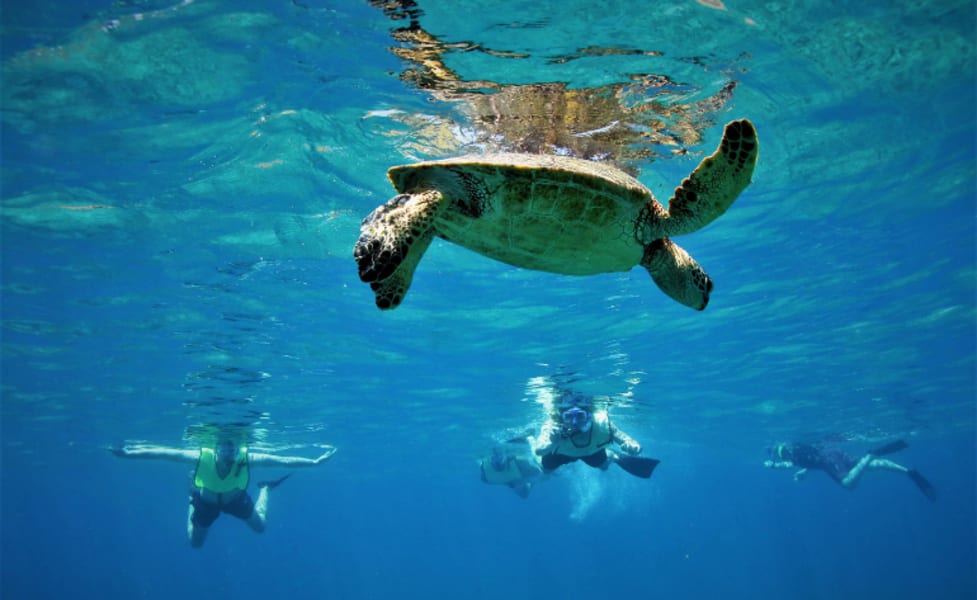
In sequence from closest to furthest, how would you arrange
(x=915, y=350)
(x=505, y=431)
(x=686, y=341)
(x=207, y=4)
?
(x=207, y=4)
(x=686, y=341)
(x=915, y=350)
(x=505, y=431)

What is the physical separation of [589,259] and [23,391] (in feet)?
85.5

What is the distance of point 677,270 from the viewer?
5.05 m

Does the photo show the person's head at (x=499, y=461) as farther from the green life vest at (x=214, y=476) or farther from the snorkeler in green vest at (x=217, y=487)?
the green life vest at (x=214, y=476)

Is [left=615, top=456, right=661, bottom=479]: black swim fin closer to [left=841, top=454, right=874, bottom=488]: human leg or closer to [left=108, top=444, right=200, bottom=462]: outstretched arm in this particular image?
[left=841, top=454, right=874, bottom=488]: human leg

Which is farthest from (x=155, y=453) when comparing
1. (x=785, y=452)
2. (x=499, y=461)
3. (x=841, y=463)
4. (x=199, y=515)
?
(x=841, y=463)

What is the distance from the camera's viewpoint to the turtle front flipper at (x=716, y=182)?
11.8 feet

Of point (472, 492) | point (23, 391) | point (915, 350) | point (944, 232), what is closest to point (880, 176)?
point (944, 232)

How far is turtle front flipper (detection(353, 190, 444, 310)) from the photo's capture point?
3006mm

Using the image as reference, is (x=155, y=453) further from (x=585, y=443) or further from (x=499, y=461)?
(x=585, y=443)

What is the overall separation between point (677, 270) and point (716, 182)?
1.27m

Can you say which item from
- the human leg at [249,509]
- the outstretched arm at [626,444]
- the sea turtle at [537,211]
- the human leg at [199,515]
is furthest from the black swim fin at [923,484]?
the human leg at [199,515]

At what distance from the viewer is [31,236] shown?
1002 cm

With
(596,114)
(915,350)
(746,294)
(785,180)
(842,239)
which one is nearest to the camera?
(596,114)

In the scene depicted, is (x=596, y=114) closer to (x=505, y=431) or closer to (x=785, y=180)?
(x=785, y=180)
